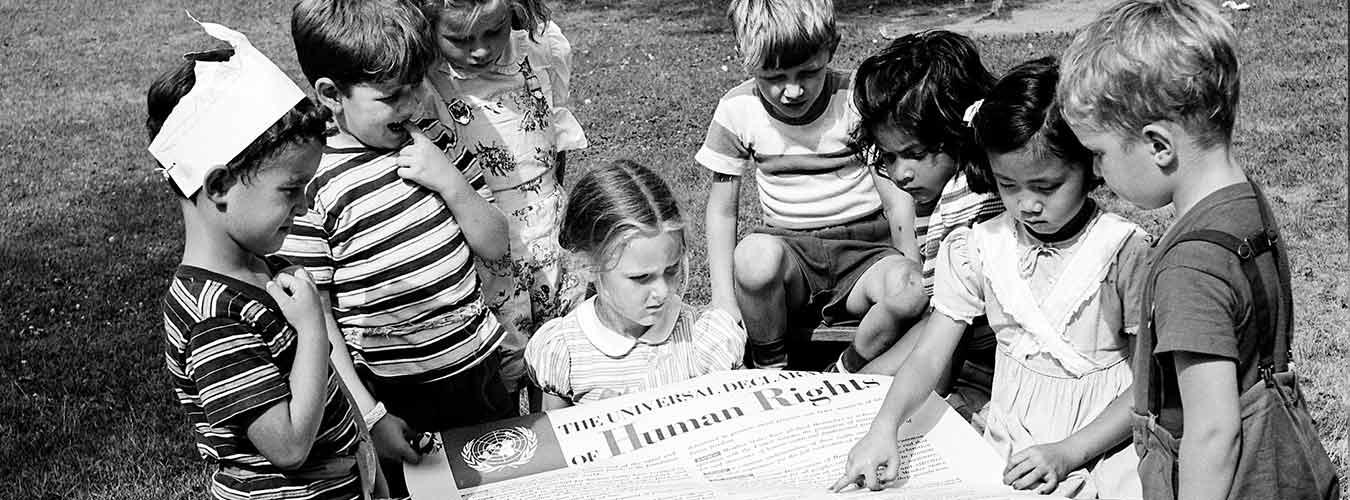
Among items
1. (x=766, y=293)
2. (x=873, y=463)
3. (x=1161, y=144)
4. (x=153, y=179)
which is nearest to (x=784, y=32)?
(x=766, y=293)

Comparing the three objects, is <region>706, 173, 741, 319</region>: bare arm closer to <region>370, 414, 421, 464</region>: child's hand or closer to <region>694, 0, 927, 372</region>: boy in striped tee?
<region>694, 0, 927, 372</region>: boy in striped tee

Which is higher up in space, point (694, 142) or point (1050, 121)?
point (1050, 121)

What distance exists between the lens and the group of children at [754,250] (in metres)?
1.94

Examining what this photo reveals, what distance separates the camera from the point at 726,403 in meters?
2.67

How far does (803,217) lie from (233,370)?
1.93m

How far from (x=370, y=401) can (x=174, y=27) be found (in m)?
12.0

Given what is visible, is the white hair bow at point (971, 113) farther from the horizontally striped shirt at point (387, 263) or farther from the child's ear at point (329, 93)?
the child's ear at point (329, 93)

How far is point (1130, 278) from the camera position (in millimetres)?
A: 2385

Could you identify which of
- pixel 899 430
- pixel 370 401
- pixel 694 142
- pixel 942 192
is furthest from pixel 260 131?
pixel 694 142

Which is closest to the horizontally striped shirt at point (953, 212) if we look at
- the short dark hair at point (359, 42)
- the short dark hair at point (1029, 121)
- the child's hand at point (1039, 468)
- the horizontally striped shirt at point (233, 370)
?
the short dark hair at point (1029, 121)

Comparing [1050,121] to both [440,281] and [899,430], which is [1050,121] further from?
[440,281]

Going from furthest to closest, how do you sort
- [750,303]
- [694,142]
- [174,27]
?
1. [174,27]
2. [694,142]
3. [750,303]

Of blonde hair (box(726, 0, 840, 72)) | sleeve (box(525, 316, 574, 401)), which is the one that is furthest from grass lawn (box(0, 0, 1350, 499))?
blonde hair (box(726, 0, 840, 72))

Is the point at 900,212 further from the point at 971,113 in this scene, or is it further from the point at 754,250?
the point at 971,113
